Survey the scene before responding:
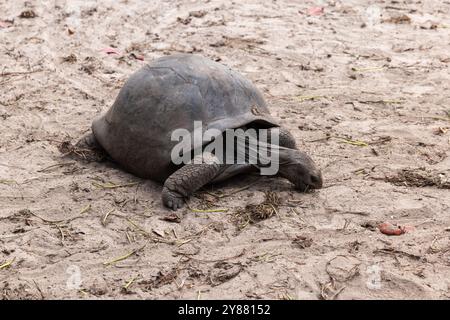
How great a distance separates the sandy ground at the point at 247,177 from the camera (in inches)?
138

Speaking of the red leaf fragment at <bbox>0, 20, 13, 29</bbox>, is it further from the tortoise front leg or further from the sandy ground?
the tortoise front leg

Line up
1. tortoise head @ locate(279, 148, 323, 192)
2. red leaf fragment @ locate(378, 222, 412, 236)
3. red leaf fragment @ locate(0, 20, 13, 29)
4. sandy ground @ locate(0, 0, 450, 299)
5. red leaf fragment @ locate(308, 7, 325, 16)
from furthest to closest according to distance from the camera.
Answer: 1. red leaf fragment @ locate(308, 7, 325, 16)
2. red leaf fragment @ locate(0, 20, 13, 29)
3. tortoise head @ locate(279, 148, 323, 192)
4. red leaf fragment @ locate(378, 222, 412, 236)
5. sandy ground @ locate(0, 0, 450, 299)

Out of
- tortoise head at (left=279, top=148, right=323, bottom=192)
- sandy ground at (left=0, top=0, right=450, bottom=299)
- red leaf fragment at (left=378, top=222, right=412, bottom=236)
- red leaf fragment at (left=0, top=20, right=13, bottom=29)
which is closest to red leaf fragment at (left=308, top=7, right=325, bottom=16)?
sandy ground at (left=0, top=0, right=450, bottom=299)

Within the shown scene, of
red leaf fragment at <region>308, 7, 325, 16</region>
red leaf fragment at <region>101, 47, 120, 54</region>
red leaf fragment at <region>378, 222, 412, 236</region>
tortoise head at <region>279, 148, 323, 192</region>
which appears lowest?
red leaf fragment at <region>378, 222, 412, 236</region>

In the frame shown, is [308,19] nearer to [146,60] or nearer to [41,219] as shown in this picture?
[146,60]

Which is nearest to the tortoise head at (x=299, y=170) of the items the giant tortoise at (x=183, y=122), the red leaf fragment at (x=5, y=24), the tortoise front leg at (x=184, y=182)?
the giant tortoise at (x=183, y=122)

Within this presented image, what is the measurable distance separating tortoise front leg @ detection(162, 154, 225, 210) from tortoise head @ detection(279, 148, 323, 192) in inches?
20.2

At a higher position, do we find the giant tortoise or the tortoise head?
the giant tortoise

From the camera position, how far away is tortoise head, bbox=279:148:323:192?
4.37 meters

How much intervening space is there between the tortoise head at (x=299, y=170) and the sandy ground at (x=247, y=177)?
0.09 metres

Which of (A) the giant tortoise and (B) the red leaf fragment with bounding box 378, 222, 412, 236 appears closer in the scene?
(B) the red leaf fragment with bounding box 378, 222, 412, 236

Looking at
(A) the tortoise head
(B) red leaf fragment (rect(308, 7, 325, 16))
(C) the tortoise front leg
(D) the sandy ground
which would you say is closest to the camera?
Answer: (D) the sandy ground

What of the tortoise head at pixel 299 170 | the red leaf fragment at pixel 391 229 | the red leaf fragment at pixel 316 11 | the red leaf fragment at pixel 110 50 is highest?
the red leaf fragment at pixel 316 11

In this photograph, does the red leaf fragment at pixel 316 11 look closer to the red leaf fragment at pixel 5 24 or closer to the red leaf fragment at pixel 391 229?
the red leaf fragment at pixel 5 24
